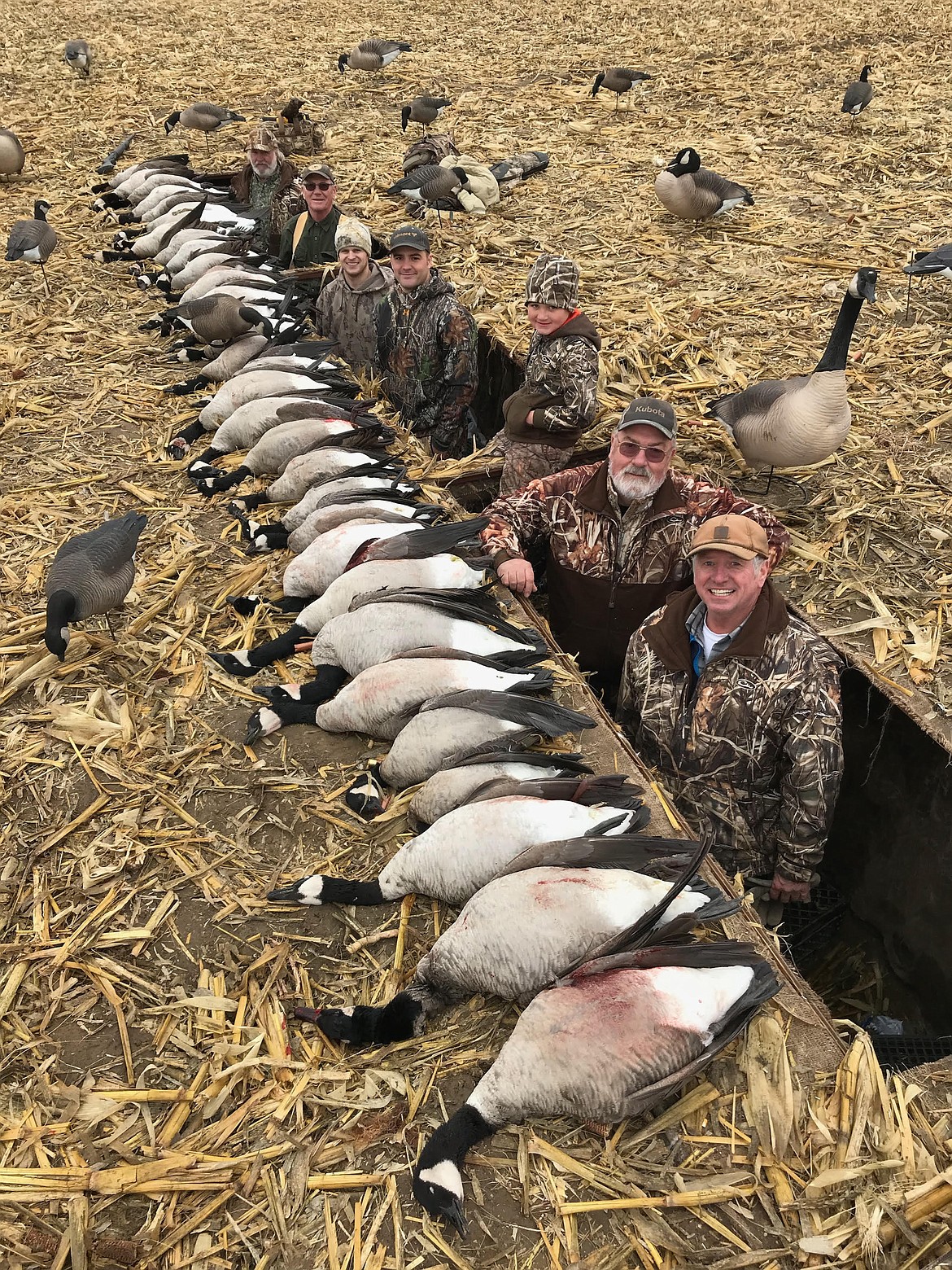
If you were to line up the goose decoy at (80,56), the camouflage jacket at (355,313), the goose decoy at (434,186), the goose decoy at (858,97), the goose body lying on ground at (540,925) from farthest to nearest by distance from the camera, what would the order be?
the goose decoy at (80,56) < the goose decoy at (858,97) < the goose decoy at (434,186) < the camouflage jacket at (355,313) < the goose body lying on ground at (540,925)

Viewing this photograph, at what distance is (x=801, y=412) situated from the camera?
18.0ft

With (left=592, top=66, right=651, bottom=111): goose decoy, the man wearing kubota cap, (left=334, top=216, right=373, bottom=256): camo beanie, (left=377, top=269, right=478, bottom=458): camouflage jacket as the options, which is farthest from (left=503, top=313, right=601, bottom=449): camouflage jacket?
(left=592, top=66, right=651, bottom=111): goose decoy

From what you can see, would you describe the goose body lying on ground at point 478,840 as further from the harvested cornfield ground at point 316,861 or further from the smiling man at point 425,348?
the smiling man at point 425,348

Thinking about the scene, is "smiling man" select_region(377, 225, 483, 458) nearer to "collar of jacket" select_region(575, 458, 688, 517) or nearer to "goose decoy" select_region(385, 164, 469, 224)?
"collar of jacket" select_region(575, 458, 688, 517)

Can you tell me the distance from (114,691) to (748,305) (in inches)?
260

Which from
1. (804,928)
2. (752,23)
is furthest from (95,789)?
(752,23)

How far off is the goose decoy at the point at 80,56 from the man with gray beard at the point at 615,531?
16.3 meters

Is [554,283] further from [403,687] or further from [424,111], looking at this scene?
[424,111]

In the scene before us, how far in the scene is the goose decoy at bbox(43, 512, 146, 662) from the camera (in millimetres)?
4594

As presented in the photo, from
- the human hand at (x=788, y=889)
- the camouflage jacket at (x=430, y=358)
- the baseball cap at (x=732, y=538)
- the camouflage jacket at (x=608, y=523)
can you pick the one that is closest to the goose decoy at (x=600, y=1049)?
the human hand at (x=788, y=889)

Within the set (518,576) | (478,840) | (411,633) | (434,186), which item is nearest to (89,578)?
(411,633)

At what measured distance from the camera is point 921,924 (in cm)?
476

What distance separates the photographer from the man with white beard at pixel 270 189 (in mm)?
10430

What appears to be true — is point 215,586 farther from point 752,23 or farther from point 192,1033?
point 752,23
